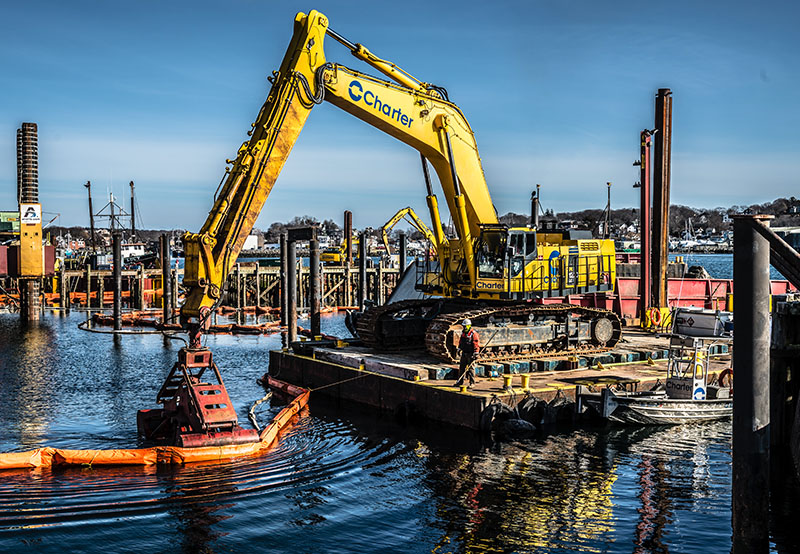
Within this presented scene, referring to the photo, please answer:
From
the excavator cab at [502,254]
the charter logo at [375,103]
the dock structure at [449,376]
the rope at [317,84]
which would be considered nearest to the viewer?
the dock structure at [449,376]

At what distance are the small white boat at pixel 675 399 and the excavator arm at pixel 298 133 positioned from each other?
5.93 metres

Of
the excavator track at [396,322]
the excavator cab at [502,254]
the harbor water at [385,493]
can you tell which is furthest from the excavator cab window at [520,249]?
the harbor water at [385,493]

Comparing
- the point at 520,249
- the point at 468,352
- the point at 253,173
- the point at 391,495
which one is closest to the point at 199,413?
the point at 391,495

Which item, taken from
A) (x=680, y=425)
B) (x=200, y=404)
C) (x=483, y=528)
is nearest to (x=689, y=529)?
(x=483, y=528)

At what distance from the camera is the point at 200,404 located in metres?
15.6

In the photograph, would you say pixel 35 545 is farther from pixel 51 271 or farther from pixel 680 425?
pixel 51 271

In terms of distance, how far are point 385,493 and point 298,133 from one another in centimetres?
902

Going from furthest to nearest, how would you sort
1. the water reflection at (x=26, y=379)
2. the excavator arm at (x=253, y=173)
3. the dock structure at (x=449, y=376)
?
1. the water reflection at (x=26, y=379)
2. the dock structure at (x=449, y=376)
3. the excavator arm at (x=253, y=173)

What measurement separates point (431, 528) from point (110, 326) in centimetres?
3374

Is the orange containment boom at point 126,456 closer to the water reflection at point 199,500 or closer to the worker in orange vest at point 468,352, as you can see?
the water reflection at point 199,500

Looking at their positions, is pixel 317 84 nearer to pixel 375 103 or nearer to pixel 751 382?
pixel 375 103

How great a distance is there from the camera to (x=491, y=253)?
74.2 ft

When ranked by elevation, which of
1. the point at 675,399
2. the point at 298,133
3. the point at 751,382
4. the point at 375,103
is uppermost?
the point at 375,103

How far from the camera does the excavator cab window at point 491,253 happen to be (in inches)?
882
